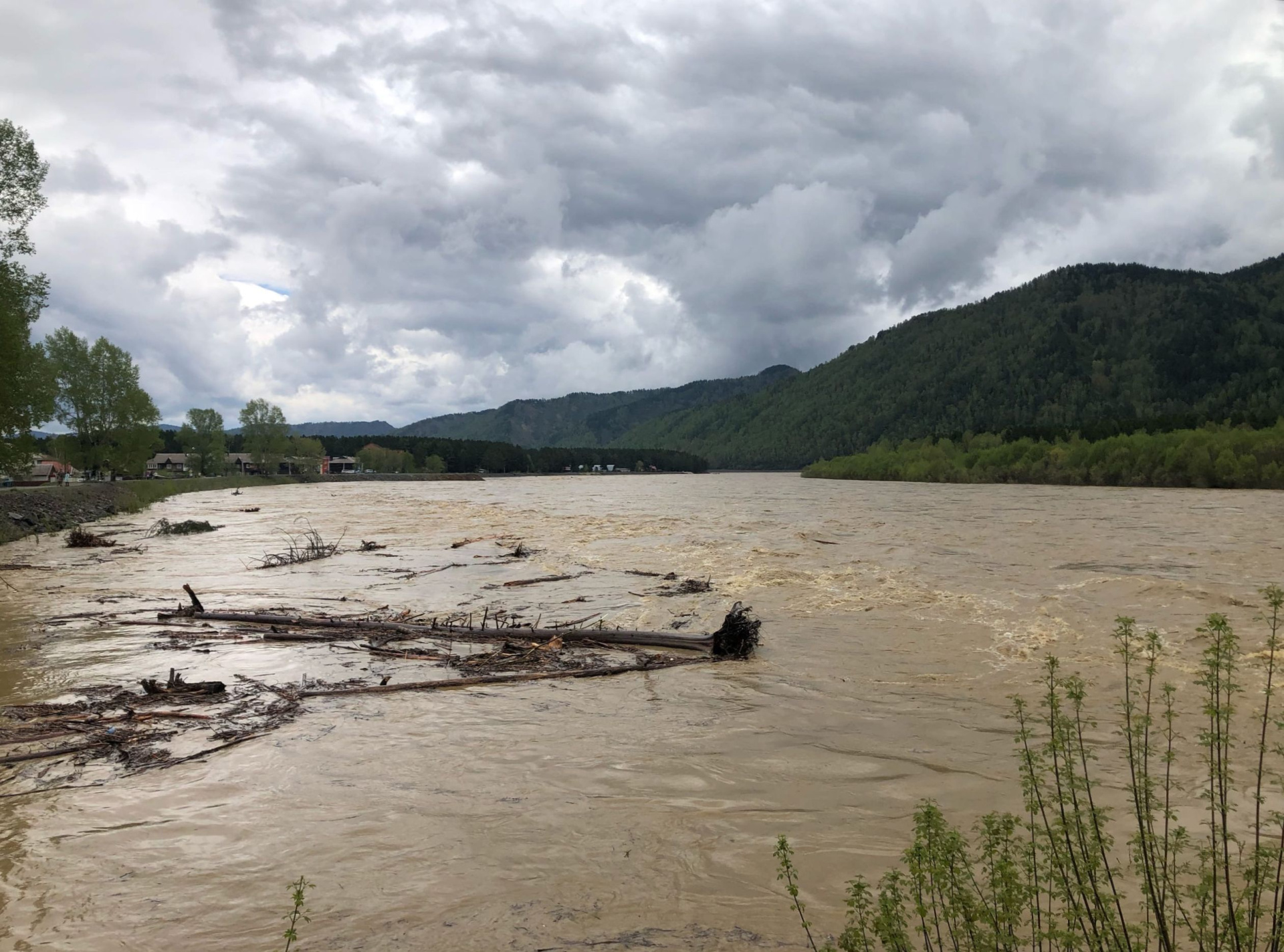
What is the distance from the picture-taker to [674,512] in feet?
A: 177

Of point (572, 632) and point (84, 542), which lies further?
point (84, 542)

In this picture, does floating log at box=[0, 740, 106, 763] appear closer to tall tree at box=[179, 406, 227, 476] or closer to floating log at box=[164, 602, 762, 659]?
floating log at box=[164, 602, 762, 659]

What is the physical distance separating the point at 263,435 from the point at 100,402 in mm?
78141

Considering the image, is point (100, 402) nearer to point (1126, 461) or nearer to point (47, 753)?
point (47, 753)

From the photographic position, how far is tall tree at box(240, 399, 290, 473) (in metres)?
146

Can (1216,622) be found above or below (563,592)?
above

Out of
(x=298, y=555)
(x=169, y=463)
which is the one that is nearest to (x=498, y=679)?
(x=298, y=555)

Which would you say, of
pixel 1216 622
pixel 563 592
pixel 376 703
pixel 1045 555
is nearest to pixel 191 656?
pixel 376 703

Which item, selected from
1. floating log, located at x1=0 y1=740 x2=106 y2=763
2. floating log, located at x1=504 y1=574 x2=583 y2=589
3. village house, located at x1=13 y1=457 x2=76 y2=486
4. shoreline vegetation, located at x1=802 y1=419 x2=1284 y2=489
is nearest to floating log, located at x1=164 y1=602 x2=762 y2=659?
floating log, located at x1=0 y1=740 x2=106 y2=763

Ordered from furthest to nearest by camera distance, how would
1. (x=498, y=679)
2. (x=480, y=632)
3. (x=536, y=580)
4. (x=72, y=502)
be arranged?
(x=72, y=502) → (x=536, y=580) → (x=480, y=632) → (x=498, y=679)

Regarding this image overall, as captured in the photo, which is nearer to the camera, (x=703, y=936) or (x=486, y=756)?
(x=703, y=936)

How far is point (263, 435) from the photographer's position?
478 ft

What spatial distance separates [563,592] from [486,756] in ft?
37.5

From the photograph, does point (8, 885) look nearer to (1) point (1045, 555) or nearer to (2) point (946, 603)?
(2) point (946, 603)
